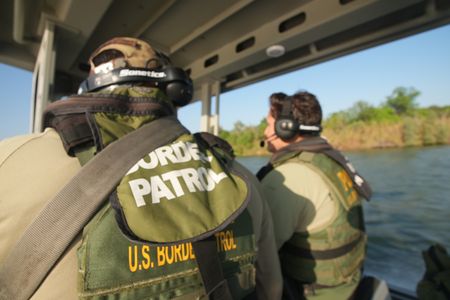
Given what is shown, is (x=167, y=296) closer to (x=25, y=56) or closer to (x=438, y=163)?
(x=25, y=56)

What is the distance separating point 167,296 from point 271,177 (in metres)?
1.02

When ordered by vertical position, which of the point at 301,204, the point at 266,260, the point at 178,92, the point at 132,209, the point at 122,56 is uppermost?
the point at 122,56

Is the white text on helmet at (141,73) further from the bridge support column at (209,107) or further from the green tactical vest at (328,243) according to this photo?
the bridge support column at (209,107)

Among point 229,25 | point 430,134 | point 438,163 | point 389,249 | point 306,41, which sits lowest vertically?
point 389,249

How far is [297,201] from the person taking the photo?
1.44 meters

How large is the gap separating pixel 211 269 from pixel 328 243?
102 centimetres

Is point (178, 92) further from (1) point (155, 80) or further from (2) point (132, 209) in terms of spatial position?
(2) point (132, 209)

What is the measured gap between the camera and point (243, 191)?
74 cm

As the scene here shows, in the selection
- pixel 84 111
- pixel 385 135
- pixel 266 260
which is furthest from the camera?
pixel 385 135

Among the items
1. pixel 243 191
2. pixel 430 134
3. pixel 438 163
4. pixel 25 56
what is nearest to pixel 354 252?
pixel 243 191

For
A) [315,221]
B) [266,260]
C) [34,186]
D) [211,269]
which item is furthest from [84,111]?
[315,221]

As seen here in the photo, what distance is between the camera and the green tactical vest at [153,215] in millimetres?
555

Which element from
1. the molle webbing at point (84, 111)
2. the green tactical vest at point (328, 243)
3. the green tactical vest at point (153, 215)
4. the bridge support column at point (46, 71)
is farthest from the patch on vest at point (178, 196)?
the bridge support column at point (46, 71)

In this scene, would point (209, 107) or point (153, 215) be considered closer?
point (153, 215)
